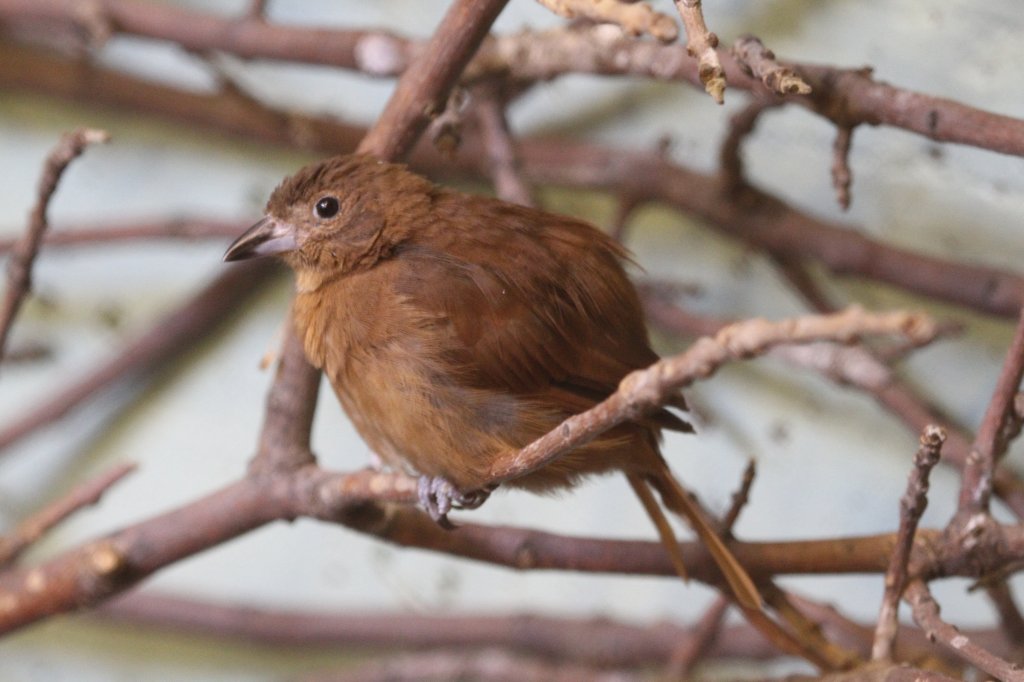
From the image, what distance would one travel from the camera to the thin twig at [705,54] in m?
0.82

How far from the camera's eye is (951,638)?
108 cm

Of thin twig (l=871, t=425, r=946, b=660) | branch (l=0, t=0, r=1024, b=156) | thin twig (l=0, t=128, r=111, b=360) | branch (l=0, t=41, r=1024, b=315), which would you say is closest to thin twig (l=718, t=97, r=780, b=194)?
branch (l=0, t=41, r=1024, b=315)

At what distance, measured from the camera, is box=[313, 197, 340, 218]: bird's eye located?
140cm

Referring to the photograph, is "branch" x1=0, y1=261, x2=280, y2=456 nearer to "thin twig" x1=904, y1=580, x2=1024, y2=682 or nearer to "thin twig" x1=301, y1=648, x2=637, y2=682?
"thin twig" x1=301, y1=648, x2=637, y2=682

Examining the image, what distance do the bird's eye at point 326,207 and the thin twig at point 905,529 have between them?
74 cm

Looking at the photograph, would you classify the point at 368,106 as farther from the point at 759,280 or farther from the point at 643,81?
the point at 759,280

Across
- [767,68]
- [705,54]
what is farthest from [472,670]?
[705,54]

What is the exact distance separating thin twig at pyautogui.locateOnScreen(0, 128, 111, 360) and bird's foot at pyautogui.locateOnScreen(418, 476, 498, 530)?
20.8 inches

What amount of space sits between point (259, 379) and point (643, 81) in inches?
40.2

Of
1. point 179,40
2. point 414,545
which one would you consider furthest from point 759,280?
point 179,40

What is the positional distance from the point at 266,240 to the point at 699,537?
67 cm

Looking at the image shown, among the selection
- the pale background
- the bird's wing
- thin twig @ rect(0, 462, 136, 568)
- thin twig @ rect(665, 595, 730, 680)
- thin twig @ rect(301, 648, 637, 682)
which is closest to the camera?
the bird's wing

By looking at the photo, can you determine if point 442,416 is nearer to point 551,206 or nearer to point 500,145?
point 500,145

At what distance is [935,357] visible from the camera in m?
2.00
